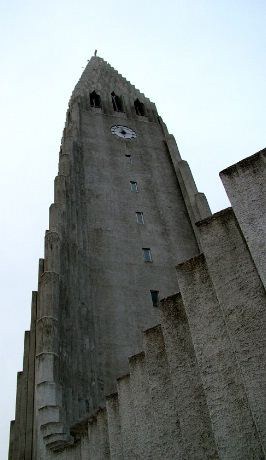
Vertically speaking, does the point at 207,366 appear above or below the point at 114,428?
below

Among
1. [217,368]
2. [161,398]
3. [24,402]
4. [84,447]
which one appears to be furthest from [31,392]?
[217,368]

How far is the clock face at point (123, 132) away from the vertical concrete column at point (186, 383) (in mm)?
26082

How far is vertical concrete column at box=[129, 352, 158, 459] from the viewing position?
7207mm

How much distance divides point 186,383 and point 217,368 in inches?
37.1

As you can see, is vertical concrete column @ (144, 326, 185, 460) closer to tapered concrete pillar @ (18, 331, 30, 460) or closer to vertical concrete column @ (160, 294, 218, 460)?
vertical concrete column @ (160, 294, 218, 460)

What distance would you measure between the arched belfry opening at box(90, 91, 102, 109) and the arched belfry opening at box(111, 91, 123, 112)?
1367mm

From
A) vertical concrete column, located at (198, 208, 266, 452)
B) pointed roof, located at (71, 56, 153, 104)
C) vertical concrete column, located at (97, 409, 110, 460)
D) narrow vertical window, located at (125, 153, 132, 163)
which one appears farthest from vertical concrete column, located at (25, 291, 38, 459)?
pointed roof, located at (71, 56, 153, 104)

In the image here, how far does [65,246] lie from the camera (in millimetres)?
20281

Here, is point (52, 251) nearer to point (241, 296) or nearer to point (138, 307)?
point (138, 307)

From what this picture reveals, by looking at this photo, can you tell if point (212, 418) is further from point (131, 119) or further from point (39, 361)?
point (131, 119)

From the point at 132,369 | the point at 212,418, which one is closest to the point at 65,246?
the point at 132,369

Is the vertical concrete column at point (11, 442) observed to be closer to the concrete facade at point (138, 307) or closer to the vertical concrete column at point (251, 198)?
the concrete facade at point (138, 307)

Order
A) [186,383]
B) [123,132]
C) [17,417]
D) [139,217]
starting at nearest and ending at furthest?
[186,383] → [17,417] → [139,217] → [123,132]

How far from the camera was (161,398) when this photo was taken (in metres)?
6.95
